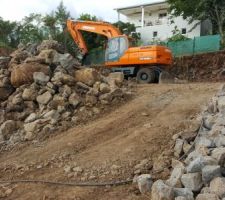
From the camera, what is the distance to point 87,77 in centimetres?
911

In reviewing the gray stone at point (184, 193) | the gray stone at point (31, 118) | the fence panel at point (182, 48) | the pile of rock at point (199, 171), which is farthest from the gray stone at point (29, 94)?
the fence panel at point (182, 48)

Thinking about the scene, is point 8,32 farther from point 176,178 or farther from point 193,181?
point 193,181

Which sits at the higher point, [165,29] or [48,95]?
[165,29]

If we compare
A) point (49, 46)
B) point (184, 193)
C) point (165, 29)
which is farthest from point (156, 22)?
point (184, 193)

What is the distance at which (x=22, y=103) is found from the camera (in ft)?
29.3

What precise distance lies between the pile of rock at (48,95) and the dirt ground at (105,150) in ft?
1.19

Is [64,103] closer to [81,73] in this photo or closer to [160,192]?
[81,73]

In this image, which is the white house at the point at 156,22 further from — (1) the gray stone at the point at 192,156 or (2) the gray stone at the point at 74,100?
(1) the gray stone at the point at 192,156

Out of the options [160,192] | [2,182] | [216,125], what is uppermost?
[216,125]

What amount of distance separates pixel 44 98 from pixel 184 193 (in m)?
4.77

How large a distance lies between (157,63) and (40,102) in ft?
19.3

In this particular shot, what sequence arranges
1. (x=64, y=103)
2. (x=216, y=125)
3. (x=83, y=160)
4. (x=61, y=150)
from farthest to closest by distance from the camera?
(x=64, y=103), (x=61, y=150), (x=83, y=160), (x=216, y=125)

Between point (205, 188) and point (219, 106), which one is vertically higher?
point (219, 106)

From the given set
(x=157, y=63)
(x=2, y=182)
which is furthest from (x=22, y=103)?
(x=157, y=63)
